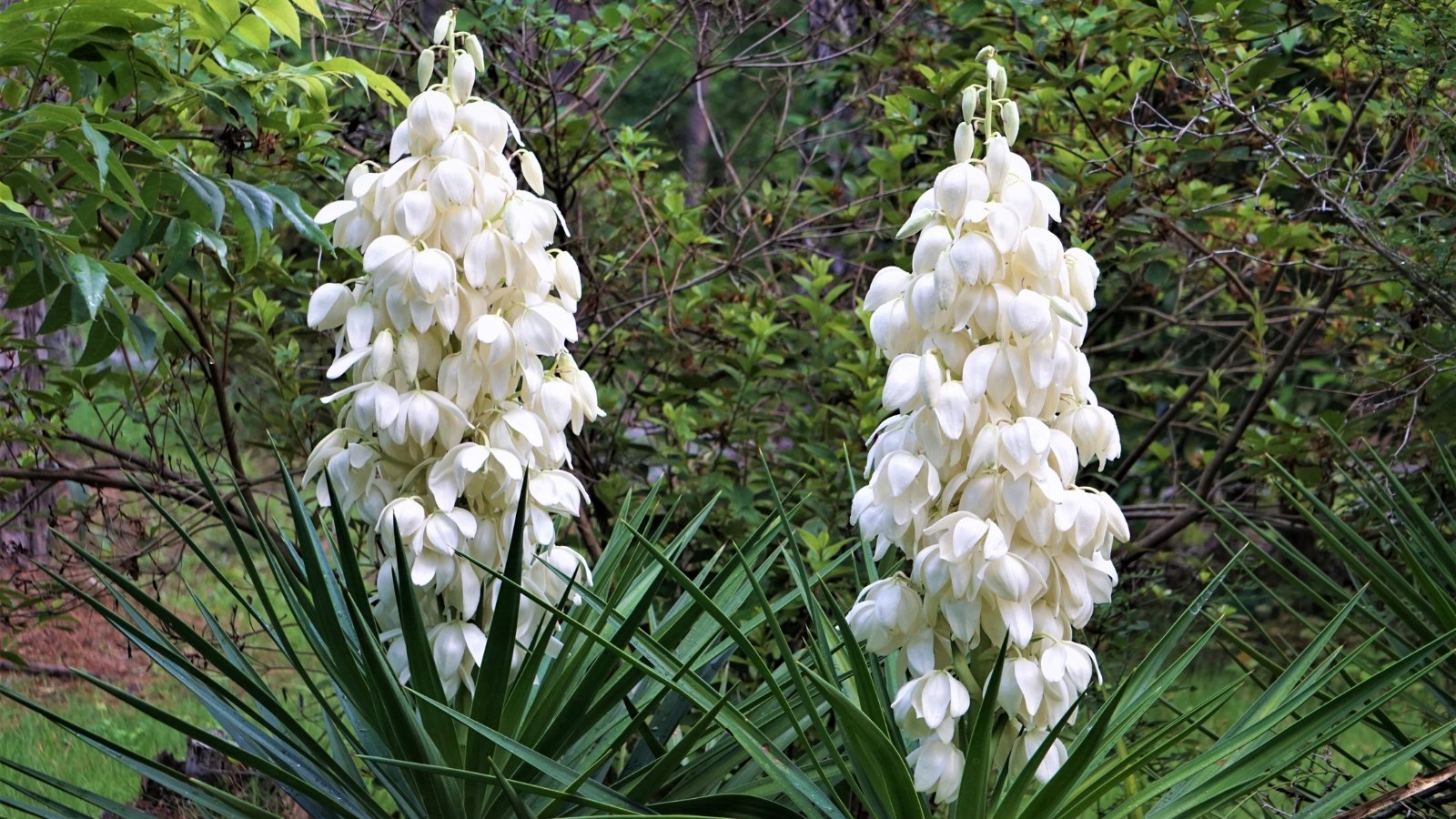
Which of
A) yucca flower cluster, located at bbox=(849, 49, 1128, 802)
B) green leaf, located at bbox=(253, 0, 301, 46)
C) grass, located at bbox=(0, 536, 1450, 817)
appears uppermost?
green leaf, located at bbox=(253, 0, 301, 46)

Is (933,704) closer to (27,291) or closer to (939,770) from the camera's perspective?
(939,770)

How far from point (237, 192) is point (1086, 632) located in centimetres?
251

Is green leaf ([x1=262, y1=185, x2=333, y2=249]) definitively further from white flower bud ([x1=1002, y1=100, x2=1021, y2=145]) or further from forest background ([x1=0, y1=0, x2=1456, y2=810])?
white flower bud ([x1=1002, y1=100, x2=1021, y2=145])

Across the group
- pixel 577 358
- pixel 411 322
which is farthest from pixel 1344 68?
pixel 411 322

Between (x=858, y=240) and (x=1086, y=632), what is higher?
(x=858, y=240)

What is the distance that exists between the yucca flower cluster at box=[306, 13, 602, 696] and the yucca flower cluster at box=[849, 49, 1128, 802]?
0.53m

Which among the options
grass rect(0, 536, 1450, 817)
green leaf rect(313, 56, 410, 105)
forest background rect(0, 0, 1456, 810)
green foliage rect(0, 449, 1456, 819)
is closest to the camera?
green foliage rect(0, 449, 1456, 819)

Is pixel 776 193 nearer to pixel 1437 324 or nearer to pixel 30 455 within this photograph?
pixel 1437 324

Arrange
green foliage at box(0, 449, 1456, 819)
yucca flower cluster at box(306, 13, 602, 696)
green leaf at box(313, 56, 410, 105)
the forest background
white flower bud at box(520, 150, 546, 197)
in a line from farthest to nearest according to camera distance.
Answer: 1. the forest background
2. green leaf at box(313, 56, 410, 105)
3. white flower bud at box(520, 150, 546, 197)
4. yucca flower cluster at box(306, 13, 602, 696)
5. green foliage at box(0, 449, 1456, 819)

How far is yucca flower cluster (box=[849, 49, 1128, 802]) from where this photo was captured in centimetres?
163

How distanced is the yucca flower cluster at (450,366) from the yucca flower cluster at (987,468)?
20.7 inches

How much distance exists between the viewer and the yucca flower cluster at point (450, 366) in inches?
73.2

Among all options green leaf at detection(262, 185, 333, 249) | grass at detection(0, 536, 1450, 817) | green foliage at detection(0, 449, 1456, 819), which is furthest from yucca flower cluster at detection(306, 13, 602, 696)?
grass at detection(0, 536, 1450, 817)

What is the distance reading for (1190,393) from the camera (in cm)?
379
